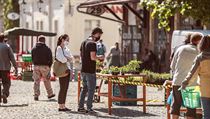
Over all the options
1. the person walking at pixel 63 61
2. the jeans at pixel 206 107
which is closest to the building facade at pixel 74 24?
the person walking at pixel 63 61

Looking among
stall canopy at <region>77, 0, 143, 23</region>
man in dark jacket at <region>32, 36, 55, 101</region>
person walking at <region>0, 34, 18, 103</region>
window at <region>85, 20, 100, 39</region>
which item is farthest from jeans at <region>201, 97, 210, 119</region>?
window at <region>85, 20, 100, 39</region>

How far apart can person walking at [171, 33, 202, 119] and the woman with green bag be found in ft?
16.6

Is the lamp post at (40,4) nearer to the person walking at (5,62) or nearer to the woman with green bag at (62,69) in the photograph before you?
the person walking at (5,62)

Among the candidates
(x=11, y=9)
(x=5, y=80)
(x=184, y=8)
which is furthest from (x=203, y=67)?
(x=11, y=9)

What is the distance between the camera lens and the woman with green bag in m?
19.0

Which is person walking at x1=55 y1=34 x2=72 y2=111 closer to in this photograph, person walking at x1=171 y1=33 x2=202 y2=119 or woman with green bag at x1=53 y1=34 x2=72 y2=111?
woman with green bag at x1=53 y1=34 x2=72 y2=111

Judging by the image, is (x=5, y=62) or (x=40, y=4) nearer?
(x=5, y=62)

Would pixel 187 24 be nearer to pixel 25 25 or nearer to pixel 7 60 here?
pixel 7 60

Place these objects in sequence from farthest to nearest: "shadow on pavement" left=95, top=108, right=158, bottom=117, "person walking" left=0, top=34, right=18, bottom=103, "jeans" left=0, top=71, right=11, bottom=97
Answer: "jeans" left=0, top=71, right=11, bottom=97 → "person walking" left=0, top=34, right=18, bottom=103 → "shadow on pavement" left=95, top=108, right=158, bottom=117

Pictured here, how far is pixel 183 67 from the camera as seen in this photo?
46.8 ft

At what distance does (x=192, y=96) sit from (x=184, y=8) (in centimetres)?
1131

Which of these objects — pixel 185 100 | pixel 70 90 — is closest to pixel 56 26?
pixel 70 90

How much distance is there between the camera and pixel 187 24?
36875 millimetres

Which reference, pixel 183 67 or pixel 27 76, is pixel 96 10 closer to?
pixel 27 76
